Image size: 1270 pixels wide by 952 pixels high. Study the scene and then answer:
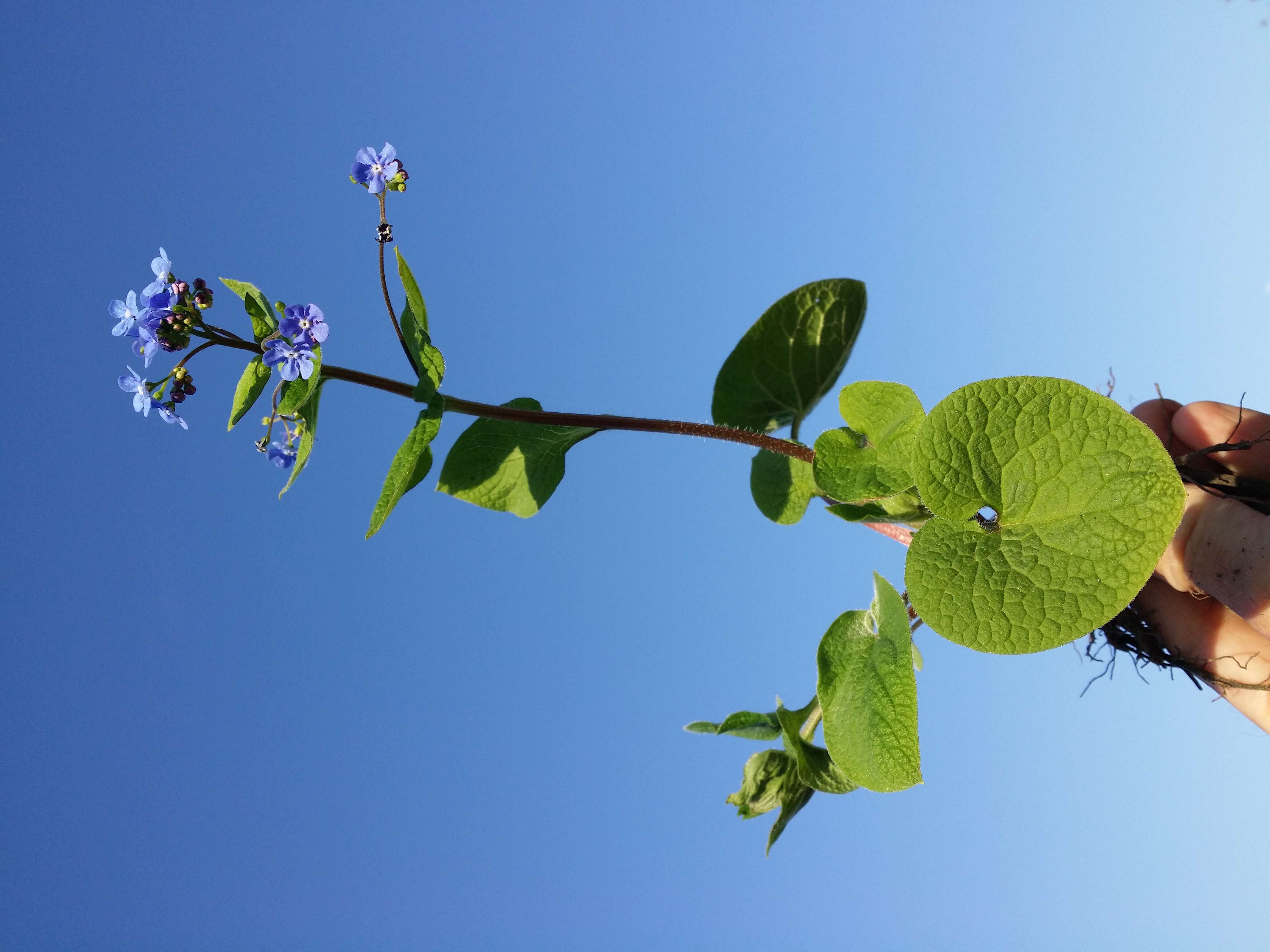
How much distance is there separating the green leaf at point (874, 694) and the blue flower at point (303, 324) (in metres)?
0.83

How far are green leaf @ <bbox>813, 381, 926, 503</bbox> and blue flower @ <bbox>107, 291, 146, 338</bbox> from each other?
37.8 inches

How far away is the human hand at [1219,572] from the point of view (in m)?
1.17

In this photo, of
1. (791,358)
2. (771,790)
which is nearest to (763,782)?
(771,790)

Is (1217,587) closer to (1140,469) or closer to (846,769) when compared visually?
(1140,469)

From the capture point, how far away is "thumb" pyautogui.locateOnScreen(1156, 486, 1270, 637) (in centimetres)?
114

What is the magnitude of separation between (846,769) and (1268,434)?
0.98m

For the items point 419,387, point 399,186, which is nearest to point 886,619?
point 419,387

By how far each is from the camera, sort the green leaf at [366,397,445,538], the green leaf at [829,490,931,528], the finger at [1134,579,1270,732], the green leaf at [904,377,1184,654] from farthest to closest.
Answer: the finger at [1134,579,1270,732] → the green leaf at [829,490,931,528] → the green leaf at [366,397,445,538] → the green leaf at [904,377,1184,654]

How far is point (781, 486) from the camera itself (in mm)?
1580

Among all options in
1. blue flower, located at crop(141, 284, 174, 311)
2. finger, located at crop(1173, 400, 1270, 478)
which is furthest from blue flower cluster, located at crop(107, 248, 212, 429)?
finger, located at crop(1173, 400, 1270, 478)

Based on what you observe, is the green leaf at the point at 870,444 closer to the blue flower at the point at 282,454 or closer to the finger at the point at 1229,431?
the finger at the point at 1229,431

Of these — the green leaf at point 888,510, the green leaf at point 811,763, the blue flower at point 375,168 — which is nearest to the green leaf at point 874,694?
the green leaf at point 888,510

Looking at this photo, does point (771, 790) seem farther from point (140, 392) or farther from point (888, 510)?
point (140, 392)

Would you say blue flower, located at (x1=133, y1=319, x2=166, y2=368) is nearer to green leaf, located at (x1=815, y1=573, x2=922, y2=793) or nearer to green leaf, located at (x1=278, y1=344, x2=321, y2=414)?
green leaf, located at (x1=278, y1=344, x2=321, y2=414)
